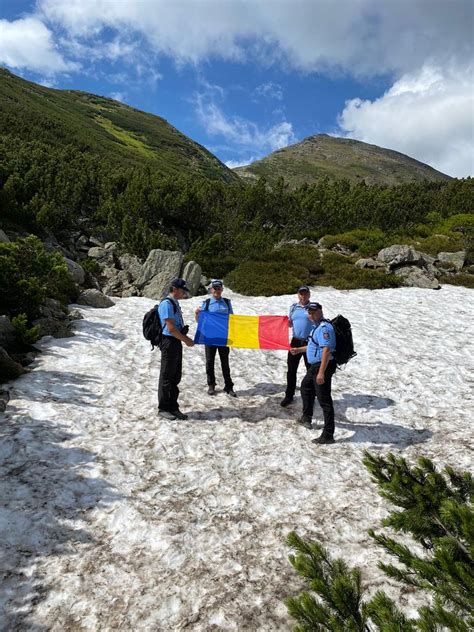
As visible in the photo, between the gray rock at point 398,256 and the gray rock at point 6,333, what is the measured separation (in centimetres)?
2082

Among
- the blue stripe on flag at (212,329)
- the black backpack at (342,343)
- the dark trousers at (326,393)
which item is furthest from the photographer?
the blue stripe on flag at (212,329)

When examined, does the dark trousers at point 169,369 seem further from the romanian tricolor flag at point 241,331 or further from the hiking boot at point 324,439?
the hiking boot at point 324,439

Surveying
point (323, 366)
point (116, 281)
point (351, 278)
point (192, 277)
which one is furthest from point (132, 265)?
point (323, 366)

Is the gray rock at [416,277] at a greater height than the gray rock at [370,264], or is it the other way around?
the gray rock at [370,264]

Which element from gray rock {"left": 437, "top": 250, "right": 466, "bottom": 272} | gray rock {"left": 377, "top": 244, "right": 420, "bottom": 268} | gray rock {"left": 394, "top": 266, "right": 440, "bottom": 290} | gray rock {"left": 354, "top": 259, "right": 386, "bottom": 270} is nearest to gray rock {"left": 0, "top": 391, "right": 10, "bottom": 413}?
gray rock {"left": 394, "top": 266, "right": 440, "bottom": 290}

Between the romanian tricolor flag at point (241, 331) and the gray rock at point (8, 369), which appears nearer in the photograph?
the gray rock at point (8, 369)

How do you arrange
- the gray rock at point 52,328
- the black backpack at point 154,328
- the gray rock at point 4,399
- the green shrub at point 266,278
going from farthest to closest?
the green shrub at point 266,278 → the gray rock at point 52,328 → the black backpack at point 154,328 → the gray rock at point 4,399

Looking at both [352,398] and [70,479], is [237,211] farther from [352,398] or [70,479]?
[70,479]

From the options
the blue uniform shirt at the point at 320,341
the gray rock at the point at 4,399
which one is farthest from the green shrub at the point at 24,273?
the blue uniform shirt at the point at 320,341

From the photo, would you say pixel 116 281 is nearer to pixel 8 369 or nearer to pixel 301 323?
pixel 8 369

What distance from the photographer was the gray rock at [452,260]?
26.0 meters

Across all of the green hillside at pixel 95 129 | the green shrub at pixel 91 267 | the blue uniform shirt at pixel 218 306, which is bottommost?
the blue uniform shirt at pixel 218 306

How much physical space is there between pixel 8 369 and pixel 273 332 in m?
6.44

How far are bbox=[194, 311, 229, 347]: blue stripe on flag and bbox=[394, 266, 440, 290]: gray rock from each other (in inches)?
611
